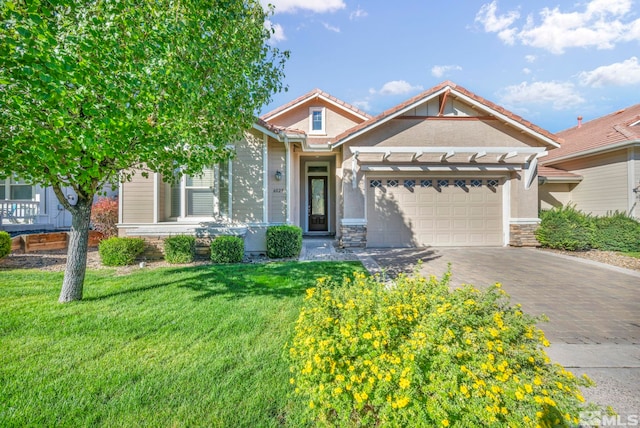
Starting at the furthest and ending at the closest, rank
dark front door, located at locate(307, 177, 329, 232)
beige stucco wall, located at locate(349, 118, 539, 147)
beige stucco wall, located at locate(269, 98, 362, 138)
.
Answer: beige stucco wall, located at locate(269, 98, 362, 138) < dark front door, located at locate(307, 177, 329, 232) < beige stucco wall, located at locate(349, 118, 539, 147)

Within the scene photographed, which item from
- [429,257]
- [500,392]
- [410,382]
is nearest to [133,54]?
[410,382]

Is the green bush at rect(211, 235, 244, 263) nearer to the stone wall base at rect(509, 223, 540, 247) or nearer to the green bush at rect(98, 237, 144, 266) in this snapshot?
the green bush at rect(98, 237, 144, 266)

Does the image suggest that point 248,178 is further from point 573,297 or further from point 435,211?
point 573,297

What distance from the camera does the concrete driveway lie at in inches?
104

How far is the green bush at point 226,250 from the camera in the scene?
7141 mm

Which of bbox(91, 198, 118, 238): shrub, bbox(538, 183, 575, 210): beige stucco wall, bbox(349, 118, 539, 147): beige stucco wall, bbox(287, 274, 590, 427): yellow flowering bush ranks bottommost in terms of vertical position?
bbox(287, 274, 590, 427): yellow flowering bush

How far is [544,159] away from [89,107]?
16778mm

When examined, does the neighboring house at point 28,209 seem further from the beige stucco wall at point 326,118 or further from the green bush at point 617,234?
the green bush at point 617,234

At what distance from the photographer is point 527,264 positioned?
23.1ft

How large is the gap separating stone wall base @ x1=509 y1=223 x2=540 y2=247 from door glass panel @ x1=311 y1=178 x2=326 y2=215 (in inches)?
291

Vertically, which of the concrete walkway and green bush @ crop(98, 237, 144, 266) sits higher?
green bush @ crop(98, 237, 144, 266)

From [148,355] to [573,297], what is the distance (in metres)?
6.51

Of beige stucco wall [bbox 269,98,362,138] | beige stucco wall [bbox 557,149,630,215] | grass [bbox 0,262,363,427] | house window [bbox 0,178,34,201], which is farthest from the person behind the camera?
beige stucco wall [bbox 269,98,362,138]

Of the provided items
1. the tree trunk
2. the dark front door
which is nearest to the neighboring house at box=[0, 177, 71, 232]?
the tree trunk
